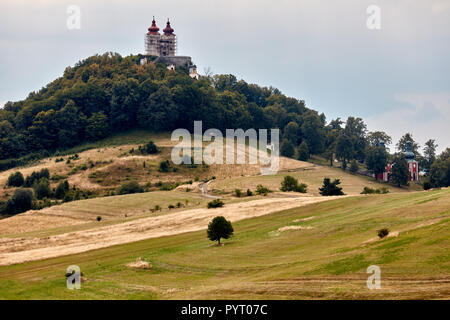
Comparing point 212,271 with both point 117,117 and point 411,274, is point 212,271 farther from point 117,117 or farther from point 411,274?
point 117,117

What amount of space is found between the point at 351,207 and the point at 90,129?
109 meters

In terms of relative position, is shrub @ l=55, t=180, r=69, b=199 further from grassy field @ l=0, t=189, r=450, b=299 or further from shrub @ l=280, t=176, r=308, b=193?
grassy field @ l=0, t=189, r=450, b=299

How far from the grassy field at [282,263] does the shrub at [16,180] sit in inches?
2883

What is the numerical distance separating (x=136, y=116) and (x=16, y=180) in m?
51.6

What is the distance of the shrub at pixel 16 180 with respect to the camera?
128 meters

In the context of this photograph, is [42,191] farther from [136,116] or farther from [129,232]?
[136,116]

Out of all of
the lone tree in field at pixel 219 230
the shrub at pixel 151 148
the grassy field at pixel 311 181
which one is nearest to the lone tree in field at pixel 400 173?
the grassy field at pixel 311 181

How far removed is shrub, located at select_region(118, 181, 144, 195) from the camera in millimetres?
121750

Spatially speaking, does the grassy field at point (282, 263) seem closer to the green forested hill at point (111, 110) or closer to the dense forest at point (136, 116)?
the dense forest at point (136, 116)

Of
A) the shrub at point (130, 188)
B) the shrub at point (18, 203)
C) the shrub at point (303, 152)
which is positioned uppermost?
the shrub at point (303, 152)

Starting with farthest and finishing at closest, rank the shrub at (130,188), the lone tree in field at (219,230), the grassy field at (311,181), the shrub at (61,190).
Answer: the shrub at (130,188) → the shrub at (61,190) → the grassy field at (311,181) → the lone tree in field at (219,230)

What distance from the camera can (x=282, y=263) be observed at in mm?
43562
